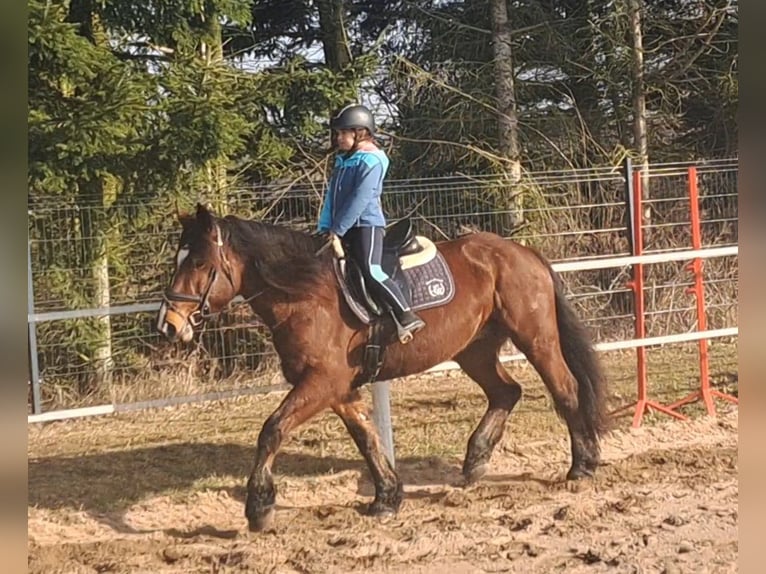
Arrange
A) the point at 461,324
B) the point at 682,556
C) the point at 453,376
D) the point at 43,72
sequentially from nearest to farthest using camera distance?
1. the point at 682,556
2. the point at 461,324
3. the point at 43,72
4. the point at 453,376

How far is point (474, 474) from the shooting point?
161 inches

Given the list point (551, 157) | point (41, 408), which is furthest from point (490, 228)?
point (41, 408)

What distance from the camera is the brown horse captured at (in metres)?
3.34

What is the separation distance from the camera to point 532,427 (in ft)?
16.0

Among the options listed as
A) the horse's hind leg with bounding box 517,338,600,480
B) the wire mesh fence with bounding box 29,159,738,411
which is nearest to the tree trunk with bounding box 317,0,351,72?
the wire mesh fence with bounding box 29,159,738,411

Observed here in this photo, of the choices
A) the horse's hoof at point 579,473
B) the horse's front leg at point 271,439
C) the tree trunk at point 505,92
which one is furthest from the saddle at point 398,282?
the tree trunk at point 505,92

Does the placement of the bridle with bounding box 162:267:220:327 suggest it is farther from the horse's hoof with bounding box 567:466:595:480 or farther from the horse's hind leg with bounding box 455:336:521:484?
the horse's hoof with bounding box 567:466:595:480

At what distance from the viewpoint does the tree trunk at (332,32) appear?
5.95 m

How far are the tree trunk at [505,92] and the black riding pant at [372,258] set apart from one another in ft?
10.3

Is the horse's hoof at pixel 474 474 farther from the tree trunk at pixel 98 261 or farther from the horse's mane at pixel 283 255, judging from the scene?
the tree trunk at pixel 98 261

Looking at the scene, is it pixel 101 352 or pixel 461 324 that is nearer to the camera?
pixel 461 324
